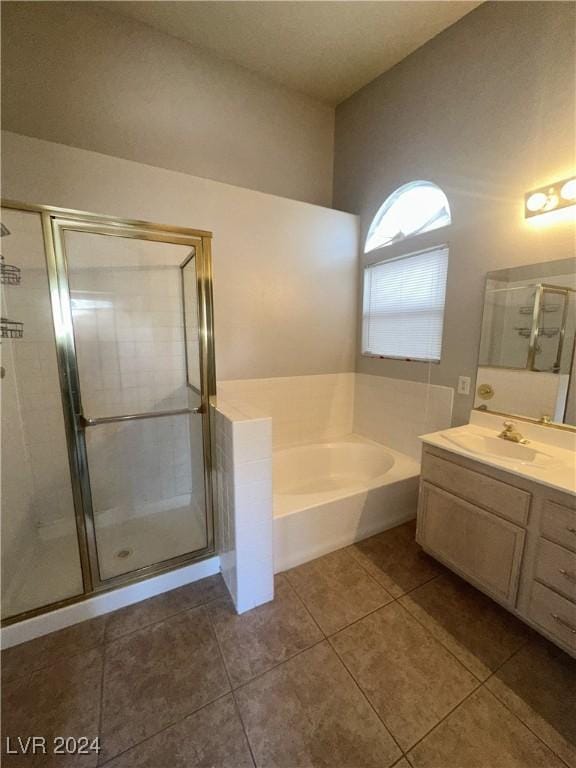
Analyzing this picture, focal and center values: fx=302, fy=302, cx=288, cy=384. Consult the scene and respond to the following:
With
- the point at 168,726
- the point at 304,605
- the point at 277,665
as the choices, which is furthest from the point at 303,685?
the point at 168,726

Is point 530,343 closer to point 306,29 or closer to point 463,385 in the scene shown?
point 463,385

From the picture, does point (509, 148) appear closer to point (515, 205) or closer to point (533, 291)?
point (515, 205)

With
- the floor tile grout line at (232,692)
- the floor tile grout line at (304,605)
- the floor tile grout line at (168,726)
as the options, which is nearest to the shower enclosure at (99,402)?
the floor tile grout line at (232,692)

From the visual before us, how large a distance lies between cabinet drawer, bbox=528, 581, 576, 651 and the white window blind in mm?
1400

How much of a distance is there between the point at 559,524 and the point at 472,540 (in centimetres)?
43

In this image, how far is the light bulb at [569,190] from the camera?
4.64 feet

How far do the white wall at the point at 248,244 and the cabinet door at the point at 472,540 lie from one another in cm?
Result: 145

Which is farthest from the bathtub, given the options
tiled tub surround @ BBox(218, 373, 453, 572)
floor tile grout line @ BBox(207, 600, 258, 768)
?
floor tile grout line @ BBox(207, 600, 258, 768)

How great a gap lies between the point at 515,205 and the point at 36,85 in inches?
114

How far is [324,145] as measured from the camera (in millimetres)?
2818

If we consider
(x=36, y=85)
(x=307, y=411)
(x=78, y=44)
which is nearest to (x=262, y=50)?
(x=78, y=44)

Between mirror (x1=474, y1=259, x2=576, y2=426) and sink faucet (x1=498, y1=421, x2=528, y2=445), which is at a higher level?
mirror (x1=474, y1=259, x2=576, y2=426)

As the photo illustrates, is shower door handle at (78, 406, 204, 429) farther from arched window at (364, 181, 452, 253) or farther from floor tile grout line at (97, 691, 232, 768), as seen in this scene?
arched window at (364, 181, 452, 253)

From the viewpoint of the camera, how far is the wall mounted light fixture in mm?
1430
